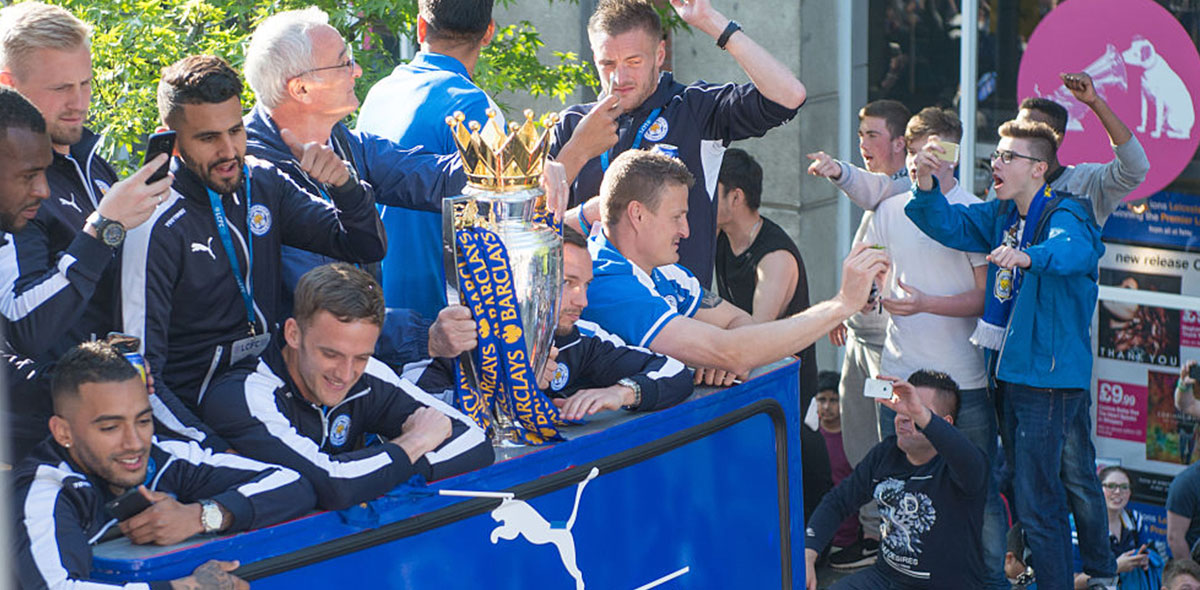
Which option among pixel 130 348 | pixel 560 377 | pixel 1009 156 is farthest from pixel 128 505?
pixel 1009 156

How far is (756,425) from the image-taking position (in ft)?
14.3

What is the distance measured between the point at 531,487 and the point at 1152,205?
4131 mm

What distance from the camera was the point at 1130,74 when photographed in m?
6.79

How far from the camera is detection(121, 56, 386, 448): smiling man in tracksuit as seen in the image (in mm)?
3547

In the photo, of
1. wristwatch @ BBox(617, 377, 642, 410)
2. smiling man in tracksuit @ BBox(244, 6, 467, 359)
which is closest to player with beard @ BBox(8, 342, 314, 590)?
smiling man in tracksuit @ BBox(244, 6, 467, 359)

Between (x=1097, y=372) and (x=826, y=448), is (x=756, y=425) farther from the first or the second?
(x=1097, y=372)

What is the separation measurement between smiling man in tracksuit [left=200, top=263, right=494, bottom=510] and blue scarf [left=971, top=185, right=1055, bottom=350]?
284cm

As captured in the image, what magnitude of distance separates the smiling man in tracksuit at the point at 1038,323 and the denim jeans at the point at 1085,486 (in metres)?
0.02

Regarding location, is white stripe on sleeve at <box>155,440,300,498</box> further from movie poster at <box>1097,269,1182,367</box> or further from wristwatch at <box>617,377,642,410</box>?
movie poster at <box>1097,269,1182,367</box>

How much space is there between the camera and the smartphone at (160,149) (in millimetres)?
3434

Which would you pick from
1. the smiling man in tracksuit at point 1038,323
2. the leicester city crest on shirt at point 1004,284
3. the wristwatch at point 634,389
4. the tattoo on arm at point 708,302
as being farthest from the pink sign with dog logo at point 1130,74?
the wristwatch at point 634,389

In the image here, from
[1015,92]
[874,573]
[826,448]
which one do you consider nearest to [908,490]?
[874,573]

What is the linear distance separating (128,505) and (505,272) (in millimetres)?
1067

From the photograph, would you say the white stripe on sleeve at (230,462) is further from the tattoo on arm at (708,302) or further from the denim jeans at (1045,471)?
the denim jeans at (1045,471)
